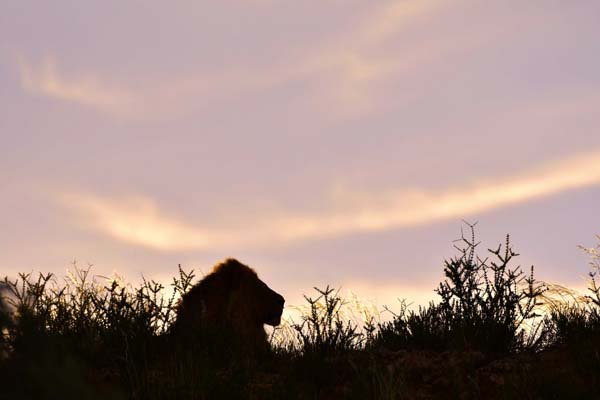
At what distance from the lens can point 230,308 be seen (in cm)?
924

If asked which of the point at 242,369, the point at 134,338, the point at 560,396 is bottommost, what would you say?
the point at 560,396

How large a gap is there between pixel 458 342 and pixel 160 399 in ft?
11.1

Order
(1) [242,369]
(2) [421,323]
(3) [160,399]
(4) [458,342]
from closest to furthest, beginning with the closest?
1. (3) [160,399]
2. (1) [242,369]
3. (4) [458,342]
4. (2) [421,323]

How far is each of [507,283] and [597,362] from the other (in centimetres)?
199

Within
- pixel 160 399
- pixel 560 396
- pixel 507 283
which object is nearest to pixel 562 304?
pixel 507 283

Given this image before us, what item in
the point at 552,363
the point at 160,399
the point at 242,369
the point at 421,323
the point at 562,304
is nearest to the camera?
the point at 160,399

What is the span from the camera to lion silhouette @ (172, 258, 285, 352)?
8.21 m

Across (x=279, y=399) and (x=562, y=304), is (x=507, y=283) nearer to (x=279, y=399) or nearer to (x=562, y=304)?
(x=562, y=304)

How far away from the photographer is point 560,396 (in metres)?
A: 6.12

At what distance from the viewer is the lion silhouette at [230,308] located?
8211 millimetres

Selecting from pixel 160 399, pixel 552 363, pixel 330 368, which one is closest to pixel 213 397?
pixel 160 399

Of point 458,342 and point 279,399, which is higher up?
point 458,342

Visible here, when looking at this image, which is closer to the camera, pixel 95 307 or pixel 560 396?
pixel 560 396

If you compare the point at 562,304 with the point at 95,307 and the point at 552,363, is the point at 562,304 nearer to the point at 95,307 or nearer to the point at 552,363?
the point at 552,363
